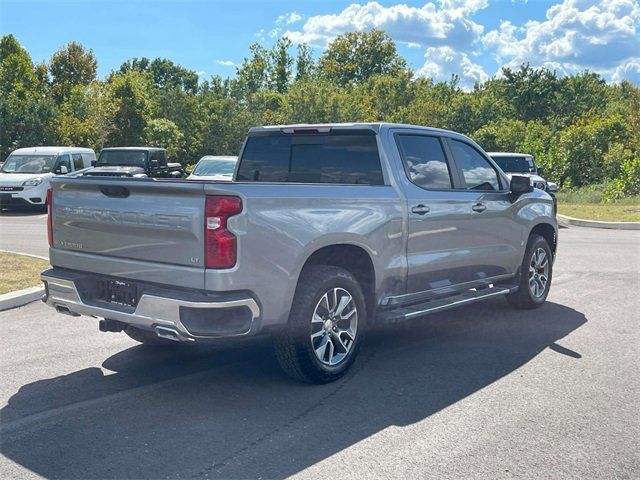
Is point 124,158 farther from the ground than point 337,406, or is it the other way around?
point 124,158

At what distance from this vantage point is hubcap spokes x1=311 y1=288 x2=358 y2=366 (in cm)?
521

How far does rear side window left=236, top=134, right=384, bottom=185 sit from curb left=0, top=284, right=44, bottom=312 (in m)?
2.98

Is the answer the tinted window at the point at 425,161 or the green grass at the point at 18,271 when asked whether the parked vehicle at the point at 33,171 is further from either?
the tinted window at the point at 425,161

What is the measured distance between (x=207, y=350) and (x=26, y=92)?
33.1 metres

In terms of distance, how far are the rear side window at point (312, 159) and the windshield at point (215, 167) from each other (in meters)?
12.1

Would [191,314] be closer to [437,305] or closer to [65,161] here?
[437,305]

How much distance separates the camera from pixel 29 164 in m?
20.8

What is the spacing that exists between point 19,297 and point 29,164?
46.8 feet

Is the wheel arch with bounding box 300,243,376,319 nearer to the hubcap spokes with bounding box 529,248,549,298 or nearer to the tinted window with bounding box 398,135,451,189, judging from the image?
the tinted window with bounding box 398,135,451,189

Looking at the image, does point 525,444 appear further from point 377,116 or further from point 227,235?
point 377,116

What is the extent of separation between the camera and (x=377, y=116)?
48250 millimetres

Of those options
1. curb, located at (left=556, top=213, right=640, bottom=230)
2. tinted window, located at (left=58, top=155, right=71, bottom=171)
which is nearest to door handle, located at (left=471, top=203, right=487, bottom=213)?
curb, located at (left=556, top=213, right=640, bottom=230)

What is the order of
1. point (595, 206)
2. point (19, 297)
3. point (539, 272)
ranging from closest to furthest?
point (19, 297) < point (539, 272) < point (595, 206)

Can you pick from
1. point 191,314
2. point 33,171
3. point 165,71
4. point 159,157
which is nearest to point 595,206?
point 159,157
